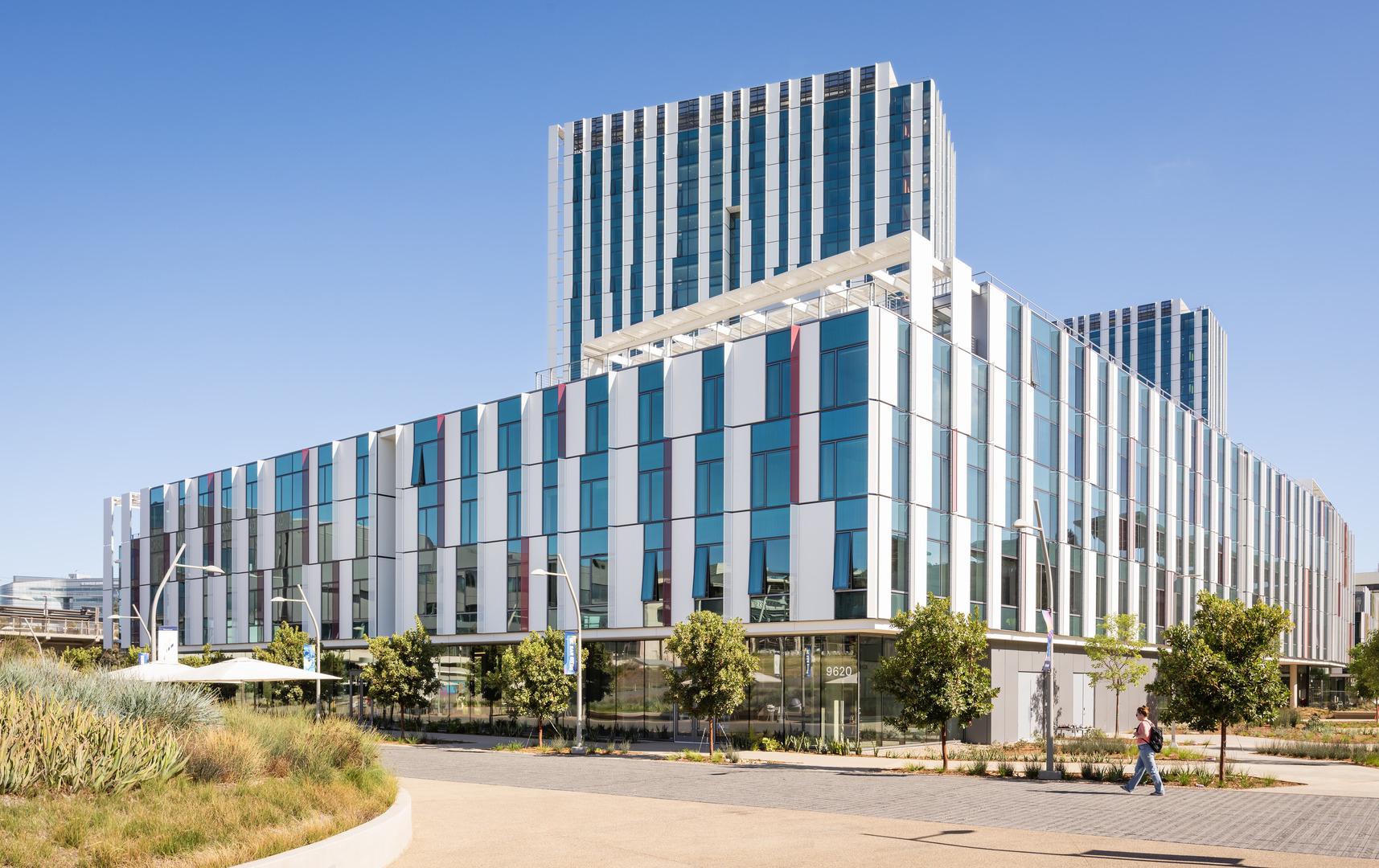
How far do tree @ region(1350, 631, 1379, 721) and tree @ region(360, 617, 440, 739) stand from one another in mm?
42046

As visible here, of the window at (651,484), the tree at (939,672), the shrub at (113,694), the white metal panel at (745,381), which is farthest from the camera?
the window at (651,484)

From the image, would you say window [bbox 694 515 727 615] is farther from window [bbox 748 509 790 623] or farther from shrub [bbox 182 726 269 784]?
shrub [bbox 182 726 269 784]

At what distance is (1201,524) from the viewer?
2335 inches

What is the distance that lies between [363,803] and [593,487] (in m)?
29.0

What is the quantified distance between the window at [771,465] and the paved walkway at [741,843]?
60.1 feet

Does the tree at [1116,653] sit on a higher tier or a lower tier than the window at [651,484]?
lower

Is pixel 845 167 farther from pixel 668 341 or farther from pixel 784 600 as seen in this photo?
pixel 784 600

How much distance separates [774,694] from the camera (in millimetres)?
39188

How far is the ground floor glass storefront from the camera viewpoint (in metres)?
38.0

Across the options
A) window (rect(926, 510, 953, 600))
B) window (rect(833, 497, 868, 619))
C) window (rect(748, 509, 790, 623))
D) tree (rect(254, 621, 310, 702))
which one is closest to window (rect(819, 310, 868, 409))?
window (rect(833, 497, 868, 619))

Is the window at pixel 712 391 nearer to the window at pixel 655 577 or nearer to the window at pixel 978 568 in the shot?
the window at pixel 655 577

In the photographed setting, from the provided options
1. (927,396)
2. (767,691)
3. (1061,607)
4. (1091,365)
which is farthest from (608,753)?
(1091,365)

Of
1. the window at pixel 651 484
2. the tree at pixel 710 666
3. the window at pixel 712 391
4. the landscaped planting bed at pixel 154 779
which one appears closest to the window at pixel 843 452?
the window at pixel 712 391

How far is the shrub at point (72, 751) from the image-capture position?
543 inches
